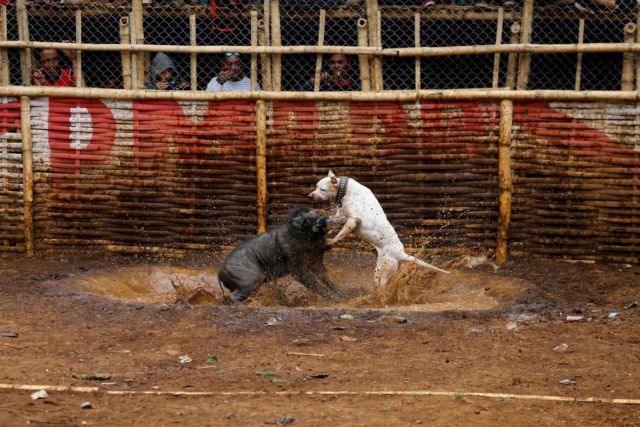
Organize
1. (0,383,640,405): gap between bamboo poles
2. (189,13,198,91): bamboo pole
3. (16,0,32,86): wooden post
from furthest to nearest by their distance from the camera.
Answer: (16,0,32,86): wooden post → (189,13,198,91): bamboo pole → (0,383,640,405): gap between bamboo poles

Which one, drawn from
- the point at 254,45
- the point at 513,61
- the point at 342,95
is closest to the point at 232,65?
the point at 254,45

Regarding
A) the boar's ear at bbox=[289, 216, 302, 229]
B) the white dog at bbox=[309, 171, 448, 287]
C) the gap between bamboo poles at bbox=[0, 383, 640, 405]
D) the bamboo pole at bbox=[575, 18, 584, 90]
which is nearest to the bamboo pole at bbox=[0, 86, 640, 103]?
the bamboo pole at bbox=[575, 18, 584, 90]

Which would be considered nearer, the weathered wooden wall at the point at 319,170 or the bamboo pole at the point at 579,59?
the bamboo pole at the point at 579,59

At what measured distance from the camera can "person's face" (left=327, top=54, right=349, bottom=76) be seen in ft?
37.5

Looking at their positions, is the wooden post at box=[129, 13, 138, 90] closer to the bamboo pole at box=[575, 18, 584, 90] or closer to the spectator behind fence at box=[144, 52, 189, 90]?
the spectator behind fence at box=[144, 52, 189, 90]

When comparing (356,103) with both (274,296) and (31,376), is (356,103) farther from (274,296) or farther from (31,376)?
(31,376)

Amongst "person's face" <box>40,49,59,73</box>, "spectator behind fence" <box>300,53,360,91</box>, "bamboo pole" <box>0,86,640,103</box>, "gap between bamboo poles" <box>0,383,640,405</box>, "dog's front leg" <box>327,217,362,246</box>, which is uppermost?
"person's face" <box>40,49,59,73</box>

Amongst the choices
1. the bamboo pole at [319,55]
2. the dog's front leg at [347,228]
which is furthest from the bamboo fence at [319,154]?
the dog's front leg at [347,228]

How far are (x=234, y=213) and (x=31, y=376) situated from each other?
4.85m

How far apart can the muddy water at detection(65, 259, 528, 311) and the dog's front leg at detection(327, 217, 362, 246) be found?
58 cm

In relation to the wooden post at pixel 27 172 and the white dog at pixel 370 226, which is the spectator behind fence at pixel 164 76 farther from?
the white dog at pixel 370 226

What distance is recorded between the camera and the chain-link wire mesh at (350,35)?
1111 cm


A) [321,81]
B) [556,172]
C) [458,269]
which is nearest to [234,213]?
[321,81]

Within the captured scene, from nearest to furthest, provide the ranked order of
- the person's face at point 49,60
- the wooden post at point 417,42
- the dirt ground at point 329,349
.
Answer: the dirt ground at point 329,349
the wooden post at point 417,42
the person's face at point 49,60
